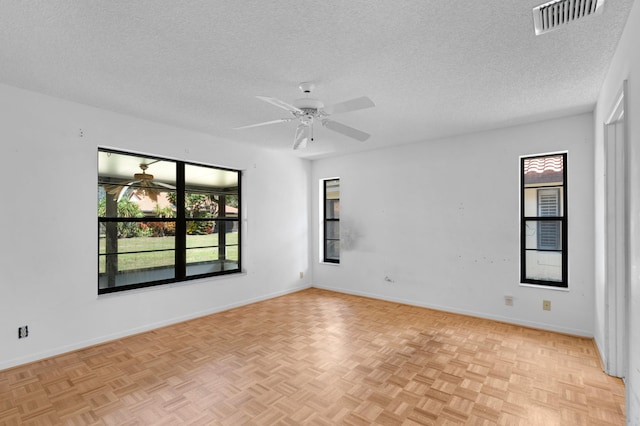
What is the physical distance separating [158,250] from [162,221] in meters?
0.39

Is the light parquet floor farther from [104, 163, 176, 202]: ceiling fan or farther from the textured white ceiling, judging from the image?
the textured white ceiling

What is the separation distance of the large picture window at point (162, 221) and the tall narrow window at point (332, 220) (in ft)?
6.37

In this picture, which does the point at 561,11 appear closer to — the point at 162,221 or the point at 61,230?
the point at 162,221

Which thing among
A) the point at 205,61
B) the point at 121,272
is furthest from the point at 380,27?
the point at 121,272

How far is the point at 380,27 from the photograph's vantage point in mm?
2018

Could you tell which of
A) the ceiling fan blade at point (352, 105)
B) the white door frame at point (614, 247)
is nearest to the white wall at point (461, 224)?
the white door frame at point (614, 247)

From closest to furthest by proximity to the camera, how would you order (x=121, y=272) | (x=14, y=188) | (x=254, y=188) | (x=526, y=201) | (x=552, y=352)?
(x=14, y=188) < (x=552, y=352) < (x=121, y=272) < (x=526, y=201) < (x=254, y=188)

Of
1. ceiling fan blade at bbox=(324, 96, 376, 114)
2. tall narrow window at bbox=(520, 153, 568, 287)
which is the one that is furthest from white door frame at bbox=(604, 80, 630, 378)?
ceiling fan blade at bbox=(324, 96, 376, 114)

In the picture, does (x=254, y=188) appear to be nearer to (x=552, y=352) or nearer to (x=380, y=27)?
(x=380, y=27)

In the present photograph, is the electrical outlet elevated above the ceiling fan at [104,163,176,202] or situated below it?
below

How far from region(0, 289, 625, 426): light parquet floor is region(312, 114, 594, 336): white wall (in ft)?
1.75

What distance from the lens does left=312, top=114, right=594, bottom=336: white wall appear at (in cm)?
372

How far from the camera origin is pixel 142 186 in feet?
13.3

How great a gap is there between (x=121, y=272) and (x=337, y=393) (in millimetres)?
3025
